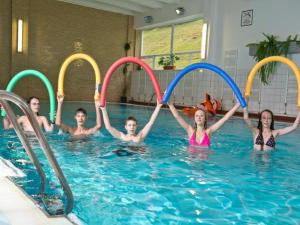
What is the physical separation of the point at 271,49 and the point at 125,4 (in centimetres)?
861

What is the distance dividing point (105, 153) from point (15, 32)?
13.4m

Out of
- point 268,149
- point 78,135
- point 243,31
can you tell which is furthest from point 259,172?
point 243,31

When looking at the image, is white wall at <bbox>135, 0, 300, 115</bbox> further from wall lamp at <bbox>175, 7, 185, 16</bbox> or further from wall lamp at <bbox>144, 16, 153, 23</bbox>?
wall lamp at <bbox>144, 16, 153, 23</bbox>

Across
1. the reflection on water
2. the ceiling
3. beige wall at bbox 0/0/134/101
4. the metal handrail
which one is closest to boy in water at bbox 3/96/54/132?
the reflection on water

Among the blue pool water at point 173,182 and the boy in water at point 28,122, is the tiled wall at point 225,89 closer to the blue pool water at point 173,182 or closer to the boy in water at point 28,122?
the blue pool water at point 173,182

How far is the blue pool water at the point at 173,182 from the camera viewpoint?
311 cm

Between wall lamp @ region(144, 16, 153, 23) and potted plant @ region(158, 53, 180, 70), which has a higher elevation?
wall lamp @ region(144, 16, 153, 23)

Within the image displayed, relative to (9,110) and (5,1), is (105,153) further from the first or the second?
(5,1)

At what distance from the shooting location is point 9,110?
2309 millimetres

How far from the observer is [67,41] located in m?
19.0

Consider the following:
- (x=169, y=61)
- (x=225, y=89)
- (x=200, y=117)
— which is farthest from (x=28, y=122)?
(x=169, y=61)

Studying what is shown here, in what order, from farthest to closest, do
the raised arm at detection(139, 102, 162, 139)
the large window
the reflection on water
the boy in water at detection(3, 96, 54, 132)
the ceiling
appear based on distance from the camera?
1. the ceiling
2. the large window
3. the boy in water at detection(3, 96, 54, 132)
4. the reflection on water
5. the raised arm at detection(139, 102, 162, 139)

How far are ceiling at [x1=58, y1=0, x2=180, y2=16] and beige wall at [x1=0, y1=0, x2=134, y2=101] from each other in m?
0.48

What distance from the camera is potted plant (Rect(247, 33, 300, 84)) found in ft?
41.0
